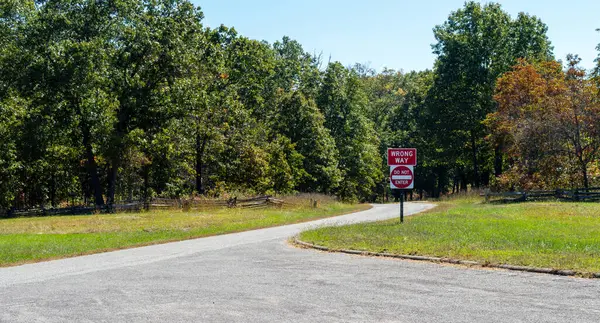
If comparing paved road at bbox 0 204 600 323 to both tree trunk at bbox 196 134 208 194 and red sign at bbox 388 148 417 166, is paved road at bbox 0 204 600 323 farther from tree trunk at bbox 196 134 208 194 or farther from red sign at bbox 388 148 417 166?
tree trunk at bbox 196 134 208 194

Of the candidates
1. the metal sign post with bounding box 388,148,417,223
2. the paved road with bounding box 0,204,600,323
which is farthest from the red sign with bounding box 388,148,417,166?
the paved road with bounding box 0,204,600,323

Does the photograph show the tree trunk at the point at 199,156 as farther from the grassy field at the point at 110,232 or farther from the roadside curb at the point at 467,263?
the roadside curb at the point at 467,263

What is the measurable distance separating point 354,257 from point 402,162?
8.84 meters

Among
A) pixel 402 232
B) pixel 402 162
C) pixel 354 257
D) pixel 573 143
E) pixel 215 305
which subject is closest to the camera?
pixel 215 305

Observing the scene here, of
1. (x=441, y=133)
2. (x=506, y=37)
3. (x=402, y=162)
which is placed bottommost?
(x=402, y=162)

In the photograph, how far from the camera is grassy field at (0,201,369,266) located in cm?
1789

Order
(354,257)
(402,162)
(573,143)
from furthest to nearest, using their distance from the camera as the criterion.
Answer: (573,143), (402,162), (354,257)

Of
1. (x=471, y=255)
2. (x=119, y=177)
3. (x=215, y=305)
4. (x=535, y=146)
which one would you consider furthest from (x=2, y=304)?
(x=119, y=177)

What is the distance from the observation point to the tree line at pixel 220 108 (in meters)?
41.4

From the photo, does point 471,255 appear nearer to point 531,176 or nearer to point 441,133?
point 531,176

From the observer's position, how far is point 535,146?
46156 millimetres

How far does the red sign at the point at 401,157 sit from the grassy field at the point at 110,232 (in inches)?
301

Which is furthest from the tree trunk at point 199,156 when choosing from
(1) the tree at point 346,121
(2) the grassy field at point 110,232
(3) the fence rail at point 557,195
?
(3) the fence rail at point 557,195

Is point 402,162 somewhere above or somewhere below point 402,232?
above
